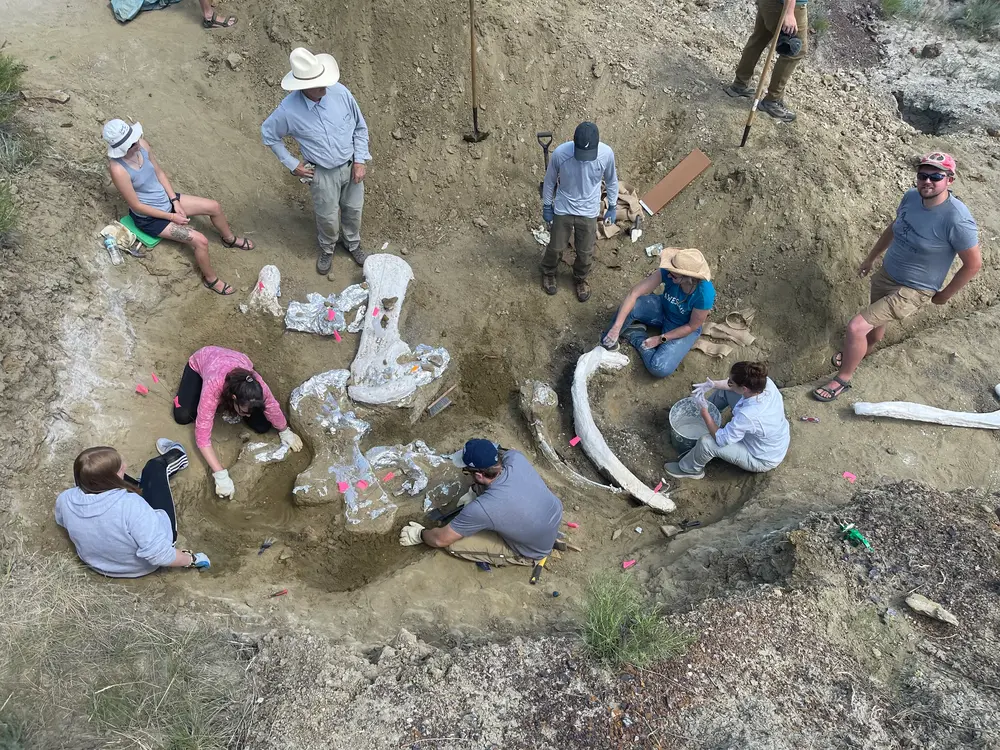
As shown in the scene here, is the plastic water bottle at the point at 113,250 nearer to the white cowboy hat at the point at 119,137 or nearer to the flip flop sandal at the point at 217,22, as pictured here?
the white cowboy hat at the point at 119,137

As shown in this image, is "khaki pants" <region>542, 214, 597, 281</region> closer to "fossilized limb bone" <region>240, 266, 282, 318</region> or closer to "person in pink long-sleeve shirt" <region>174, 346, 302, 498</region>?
"fossilized limb bone" <region>240, 266, 282, 318</region>

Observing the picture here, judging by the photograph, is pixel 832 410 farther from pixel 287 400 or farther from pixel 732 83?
pixel 287 400

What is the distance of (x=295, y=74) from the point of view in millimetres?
4512

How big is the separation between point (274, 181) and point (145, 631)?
4862mm

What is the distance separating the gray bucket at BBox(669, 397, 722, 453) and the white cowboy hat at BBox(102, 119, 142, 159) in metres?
4.79

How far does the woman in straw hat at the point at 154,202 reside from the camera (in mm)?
4426

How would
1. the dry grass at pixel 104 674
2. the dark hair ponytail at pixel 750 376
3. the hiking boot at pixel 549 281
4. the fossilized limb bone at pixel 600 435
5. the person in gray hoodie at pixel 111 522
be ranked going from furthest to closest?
the hiking boot at pixel 549 281, the fossilized limb bone at pixel 600 435, the dark hair ponytail at pixel 750 376, the person in gray hoodie at pixel 111 522, the dry grass at pixel 104 674

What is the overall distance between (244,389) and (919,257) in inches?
201

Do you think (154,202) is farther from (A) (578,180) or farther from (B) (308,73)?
(A) (578,180)

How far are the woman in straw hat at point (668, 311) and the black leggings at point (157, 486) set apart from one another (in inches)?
143

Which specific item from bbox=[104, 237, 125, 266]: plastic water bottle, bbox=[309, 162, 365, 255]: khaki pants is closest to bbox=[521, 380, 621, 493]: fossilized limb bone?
bbox=[309, 162, 365, 255]: khaki pants

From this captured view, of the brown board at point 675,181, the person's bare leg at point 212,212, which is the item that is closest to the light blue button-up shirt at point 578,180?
the brown board at point 675,181

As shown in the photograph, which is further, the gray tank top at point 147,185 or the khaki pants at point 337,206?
the khaki pants at point 337,206

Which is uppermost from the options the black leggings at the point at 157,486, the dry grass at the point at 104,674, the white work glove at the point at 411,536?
the dry grass at the point at 104,674
